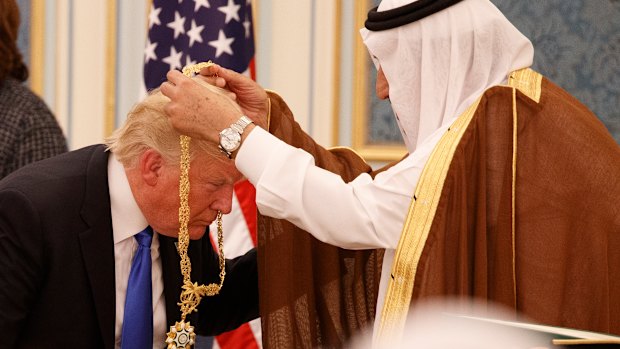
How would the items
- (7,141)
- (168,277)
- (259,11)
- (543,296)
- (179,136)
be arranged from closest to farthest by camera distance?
(543,296), (179,136), (168,277), (7,141), (259,11)

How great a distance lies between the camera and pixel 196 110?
85.1 inches

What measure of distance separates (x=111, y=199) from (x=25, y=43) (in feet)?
9.43

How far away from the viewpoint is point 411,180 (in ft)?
7.02

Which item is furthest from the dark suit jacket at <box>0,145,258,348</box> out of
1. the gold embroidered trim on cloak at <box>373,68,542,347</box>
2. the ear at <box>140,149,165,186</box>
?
the gold embroidered trim on cloak at <box>373,68,542,347</box>

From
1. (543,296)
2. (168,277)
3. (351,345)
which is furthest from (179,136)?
(543,296)

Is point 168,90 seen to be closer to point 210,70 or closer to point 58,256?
point 210,70

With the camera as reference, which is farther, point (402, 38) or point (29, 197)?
point (402, 38)

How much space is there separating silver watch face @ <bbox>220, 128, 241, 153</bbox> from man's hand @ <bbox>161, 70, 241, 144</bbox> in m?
0.01

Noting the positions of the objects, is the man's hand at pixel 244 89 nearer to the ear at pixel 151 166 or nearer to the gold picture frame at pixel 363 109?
the ear at pixel 151 166

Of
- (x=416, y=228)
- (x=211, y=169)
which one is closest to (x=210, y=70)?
(x=211, y=169)

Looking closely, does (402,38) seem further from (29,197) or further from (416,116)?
(29,197)

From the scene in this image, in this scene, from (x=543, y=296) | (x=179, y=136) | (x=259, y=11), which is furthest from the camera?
(x=259, y=11)

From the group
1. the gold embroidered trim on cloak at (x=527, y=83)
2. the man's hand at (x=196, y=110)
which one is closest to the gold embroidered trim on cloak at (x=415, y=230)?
the gold embroidered trim on cloak at (x=527, y=83)

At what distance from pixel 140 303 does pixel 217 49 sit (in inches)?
73.6
